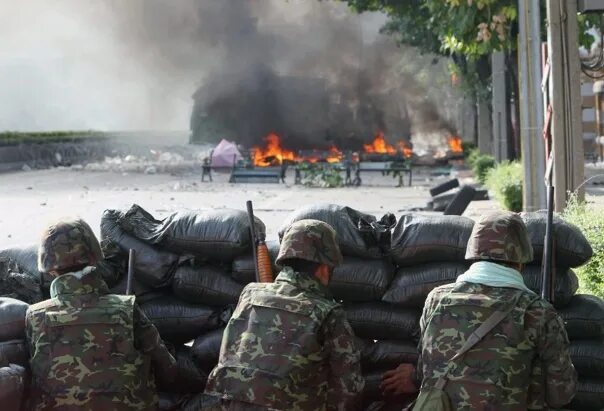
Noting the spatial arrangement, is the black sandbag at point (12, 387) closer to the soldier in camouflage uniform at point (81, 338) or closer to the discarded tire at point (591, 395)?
the soldier in camouflage uniform at point (81, 338)

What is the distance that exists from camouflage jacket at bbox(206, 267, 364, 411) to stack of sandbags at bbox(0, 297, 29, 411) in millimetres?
812

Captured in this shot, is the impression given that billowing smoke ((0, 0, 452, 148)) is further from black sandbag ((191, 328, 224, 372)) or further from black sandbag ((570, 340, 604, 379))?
black sandbag ((570, 340, 604, 379))

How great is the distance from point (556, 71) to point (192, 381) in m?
5.72

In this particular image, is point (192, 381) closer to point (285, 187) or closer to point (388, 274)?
point (388, 274)

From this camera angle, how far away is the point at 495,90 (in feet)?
71.0

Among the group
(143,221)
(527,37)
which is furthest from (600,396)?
(527,37)

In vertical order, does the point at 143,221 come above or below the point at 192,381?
above

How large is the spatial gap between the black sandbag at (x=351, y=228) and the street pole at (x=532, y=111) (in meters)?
5.83

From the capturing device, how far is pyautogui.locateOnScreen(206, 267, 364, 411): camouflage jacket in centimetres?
438

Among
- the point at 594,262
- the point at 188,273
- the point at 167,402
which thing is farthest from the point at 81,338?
the point at 594,262

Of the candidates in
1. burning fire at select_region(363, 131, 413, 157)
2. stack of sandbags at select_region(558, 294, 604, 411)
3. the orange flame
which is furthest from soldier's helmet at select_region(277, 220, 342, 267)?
burning fire at select_region(363, 131, 413, 157)

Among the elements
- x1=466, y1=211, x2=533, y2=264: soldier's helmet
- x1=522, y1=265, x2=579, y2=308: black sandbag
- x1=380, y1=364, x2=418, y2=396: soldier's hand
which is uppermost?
x1=466, y1=211, x2=533, y2=264: soldier's helmet

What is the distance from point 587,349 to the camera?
5.19 meters

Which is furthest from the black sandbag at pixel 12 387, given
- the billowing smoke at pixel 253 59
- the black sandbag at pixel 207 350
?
the billowing smoke at pixel 253 59
